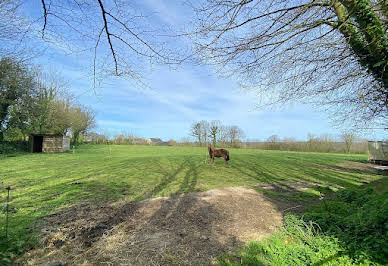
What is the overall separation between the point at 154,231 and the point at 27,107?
21360mm

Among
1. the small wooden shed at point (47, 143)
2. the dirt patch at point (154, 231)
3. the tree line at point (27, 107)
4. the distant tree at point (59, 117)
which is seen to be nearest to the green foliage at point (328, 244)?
the dirt patch at point (154, 231)

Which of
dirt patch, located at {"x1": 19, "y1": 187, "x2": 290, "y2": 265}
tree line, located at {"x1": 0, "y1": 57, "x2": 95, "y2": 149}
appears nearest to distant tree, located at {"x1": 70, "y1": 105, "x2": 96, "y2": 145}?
tree line, located at {"x1": 0, "y1": 57, "x2": 95, "y2": 149}

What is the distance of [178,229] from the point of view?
3164 mm

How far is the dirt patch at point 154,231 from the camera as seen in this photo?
93.7 inches

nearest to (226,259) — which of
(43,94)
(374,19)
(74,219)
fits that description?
(74,219)

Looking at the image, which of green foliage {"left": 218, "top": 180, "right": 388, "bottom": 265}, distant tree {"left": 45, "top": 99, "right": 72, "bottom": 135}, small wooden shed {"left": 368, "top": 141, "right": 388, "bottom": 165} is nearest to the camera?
green foliage {"left": 218, "top": 180, "right": 388, "bottom": 265}

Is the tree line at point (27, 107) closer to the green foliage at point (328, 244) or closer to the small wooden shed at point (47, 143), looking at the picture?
the small wooden shed at point (47, 143)

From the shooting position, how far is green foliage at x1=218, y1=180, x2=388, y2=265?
2.30 meters

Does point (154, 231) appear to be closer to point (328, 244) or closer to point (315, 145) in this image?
point (328, 244)

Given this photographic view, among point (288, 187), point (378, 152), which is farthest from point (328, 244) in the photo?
point (378, 152)

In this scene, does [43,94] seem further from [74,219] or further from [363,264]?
[363,264]

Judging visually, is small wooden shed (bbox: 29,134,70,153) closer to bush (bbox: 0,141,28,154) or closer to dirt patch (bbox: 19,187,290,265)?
bush (bbox: 0,141,28,154)

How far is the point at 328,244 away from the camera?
2.59 m

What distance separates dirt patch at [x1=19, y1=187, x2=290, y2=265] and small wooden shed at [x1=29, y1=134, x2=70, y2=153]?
62.1ft
